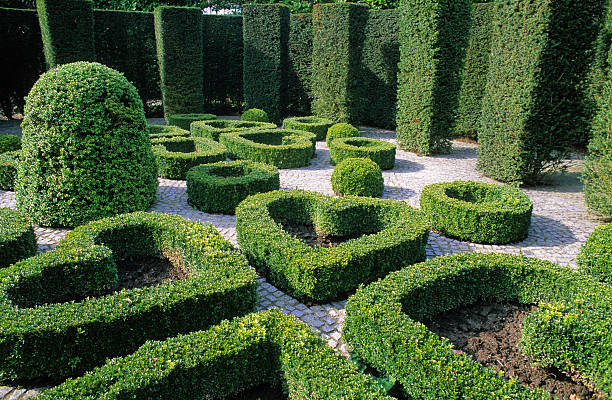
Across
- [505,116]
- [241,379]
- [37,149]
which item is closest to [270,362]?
[241,379]

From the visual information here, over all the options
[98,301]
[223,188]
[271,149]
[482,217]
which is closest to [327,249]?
[98,301]

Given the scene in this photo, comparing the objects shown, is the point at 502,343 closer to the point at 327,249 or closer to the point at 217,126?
the point at 327,249

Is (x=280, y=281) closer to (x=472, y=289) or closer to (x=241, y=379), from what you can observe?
(x=241, y=379)

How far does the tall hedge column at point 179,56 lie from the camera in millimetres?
19938

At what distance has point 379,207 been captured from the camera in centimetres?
867

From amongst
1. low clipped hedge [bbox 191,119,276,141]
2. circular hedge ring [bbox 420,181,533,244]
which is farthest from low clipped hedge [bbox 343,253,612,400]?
low clipped hedge [bbox 191,119,276,141]

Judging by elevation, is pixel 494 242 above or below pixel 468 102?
below

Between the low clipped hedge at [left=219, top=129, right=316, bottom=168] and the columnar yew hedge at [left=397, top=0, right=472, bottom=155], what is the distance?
14.0ft

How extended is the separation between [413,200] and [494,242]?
273 centimetres

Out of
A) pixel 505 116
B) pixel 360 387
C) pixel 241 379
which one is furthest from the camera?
pixel 505 116

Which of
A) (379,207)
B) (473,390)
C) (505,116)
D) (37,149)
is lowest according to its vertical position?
(473,390)

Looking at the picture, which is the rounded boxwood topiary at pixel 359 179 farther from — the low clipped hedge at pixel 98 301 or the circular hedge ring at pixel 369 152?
the low clipped hedge at pixel 98 301

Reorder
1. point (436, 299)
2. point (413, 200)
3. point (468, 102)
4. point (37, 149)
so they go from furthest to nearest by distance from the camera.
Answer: point (468, 102), point (413, 200), point (37, 149), point (436, 299)

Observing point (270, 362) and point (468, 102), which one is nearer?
point (270, 362)
